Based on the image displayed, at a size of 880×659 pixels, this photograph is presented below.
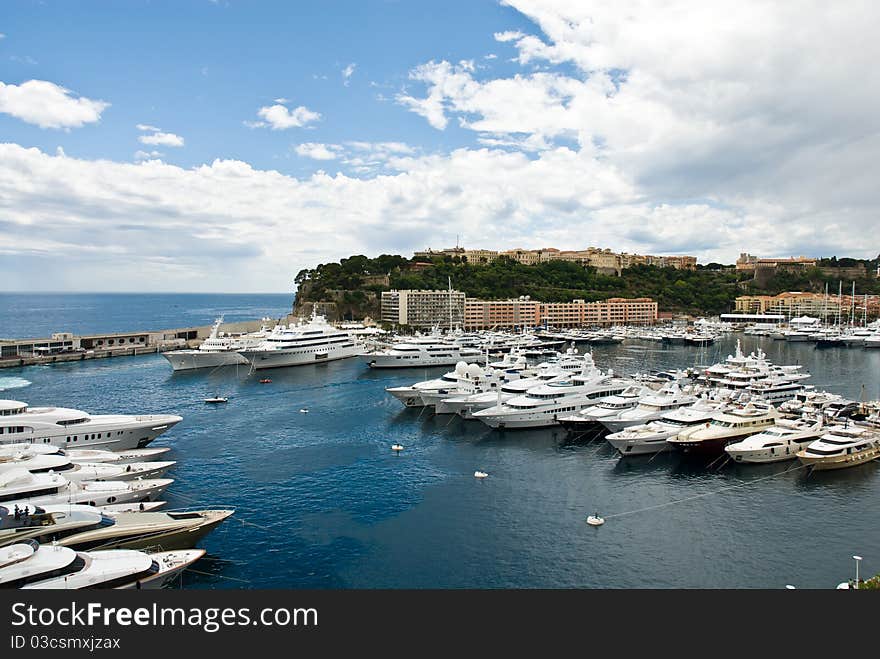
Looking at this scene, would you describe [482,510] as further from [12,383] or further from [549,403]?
[12,383]

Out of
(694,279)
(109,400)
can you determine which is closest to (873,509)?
(109,400)

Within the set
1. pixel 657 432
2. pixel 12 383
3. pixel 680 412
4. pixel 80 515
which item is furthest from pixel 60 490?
pixel 12 383

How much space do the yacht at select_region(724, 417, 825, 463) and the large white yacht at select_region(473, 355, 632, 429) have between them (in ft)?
32.7

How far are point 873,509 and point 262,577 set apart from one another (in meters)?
23.3

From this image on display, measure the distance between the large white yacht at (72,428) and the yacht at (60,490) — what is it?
22.6ft

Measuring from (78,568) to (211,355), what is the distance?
53028 millimetres

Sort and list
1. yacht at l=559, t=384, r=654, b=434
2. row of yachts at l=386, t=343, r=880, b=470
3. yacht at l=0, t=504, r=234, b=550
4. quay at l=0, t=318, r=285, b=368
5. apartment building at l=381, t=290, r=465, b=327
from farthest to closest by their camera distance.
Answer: apartment building at l=381, t=290, r=465, b=327
quay at l=0, t=318, r=285, b=368
yacht at l=559, t=384, r=654, b=434
row of yachts at l=386, t=343, r=880, b=470
yacht at l=0, t=504, r=234, b=550

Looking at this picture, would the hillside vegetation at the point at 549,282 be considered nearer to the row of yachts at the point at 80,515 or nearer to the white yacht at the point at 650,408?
the white yacht at the point at 650,408

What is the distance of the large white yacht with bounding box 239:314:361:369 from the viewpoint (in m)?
64.3

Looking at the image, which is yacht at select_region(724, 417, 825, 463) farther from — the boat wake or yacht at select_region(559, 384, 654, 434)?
the boat wake

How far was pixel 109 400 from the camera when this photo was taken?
4553cm

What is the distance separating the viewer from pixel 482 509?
23.3 m

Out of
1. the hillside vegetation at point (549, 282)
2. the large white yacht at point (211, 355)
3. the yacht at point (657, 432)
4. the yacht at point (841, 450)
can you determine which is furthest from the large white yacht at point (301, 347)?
the yacht at point (841, 450)

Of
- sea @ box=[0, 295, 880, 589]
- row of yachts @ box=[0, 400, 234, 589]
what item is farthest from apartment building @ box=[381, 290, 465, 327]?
row of yachts @ box=[0, 400, 234, 589]
